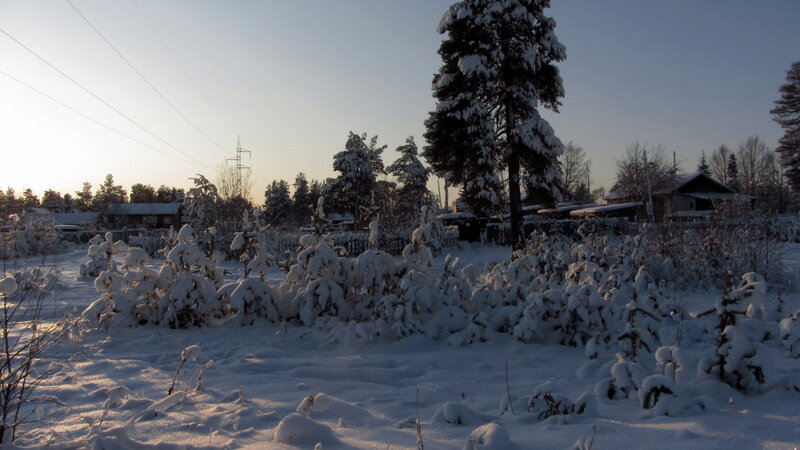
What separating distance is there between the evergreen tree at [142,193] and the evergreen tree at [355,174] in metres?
63.5

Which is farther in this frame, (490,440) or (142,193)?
(142,193)

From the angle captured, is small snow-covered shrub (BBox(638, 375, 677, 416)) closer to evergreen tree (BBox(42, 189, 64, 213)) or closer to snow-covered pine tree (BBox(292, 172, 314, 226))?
snow-covered pine tree (BBox(292, 172, 314, 226))

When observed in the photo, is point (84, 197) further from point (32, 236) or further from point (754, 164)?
point (754, 164)

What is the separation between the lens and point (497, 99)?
52.6 ft

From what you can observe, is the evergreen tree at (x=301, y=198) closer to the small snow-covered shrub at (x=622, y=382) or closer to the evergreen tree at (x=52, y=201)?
the evergreen tree at (x=52, y=201)

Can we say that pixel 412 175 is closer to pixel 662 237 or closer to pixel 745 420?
pixel 662 237

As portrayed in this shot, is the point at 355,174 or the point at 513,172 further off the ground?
the point at 355,174

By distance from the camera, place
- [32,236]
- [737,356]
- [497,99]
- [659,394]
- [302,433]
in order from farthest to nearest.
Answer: [32,236]
[497,99]
[737,356]
[659,394]
[302,433]

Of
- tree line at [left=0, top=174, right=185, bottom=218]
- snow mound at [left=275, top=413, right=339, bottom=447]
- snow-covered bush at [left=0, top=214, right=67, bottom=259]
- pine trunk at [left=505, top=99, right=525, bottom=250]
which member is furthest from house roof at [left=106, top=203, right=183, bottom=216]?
snow mound at [left=275, top=413, right=339, bottom=447]

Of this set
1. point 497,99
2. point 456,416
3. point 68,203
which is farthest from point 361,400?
point 68,203

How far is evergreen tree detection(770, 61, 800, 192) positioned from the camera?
32562 mm

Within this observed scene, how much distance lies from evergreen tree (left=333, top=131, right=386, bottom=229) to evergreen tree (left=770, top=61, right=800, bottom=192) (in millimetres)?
31426

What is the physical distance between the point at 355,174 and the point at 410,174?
7.58 m

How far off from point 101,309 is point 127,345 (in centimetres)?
85
